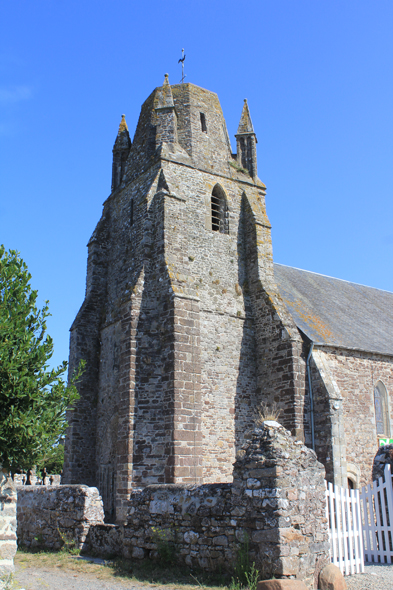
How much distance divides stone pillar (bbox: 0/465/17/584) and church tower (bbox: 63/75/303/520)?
5.98 m

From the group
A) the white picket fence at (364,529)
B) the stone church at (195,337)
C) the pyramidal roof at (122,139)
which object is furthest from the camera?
the pyramidal roof at (122,139)

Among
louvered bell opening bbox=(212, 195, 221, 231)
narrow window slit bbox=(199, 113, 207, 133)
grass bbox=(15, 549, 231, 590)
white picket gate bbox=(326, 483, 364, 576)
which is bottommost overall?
grass bbox=(15, 549, 231, 590)

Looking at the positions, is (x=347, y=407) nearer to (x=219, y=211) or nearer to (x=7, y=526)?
(x=219, y=211)

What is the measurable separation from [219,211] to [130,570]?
1179 centimetres

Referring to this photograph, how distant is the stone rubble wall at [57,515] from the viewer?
10.4 meters

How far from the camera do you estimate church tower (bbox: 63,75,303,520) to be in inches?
527

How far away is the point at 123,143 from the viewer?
19641 millimetres

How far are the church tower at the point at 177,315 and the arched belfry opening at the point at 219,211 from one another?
4 centimetres

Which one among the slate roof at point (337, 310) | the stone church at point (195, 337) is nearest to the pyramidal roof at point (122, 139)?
the stone church at point (195, 337)

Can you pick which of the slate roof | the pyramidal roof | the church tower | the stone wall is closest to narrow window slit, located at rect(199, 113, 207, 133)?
the church tower

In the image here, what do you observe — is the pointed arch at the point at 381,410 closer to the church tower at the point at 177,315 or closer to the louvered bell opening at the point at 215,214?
the church tower at the point at 177,315

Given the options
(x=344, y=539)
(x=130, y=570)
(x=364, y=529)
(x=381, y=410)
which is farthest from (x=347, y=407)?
(x=130, y=570)

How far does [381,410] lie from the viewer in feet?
59.6

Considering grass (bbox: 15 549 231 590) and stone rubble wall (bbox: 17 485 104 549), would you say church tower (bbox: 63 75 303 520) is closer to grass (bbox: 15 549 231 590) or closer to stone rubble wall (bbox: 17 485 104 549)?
stone rubble wall (bbox: 17 485 104 549)
